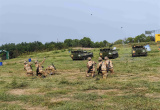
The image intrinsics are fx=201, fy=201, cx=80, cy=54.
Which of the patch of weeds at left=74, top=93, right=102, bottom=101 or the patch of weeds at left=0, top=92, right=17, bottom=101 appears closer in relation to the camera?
the patch of weeds at left=74, top=93, right=102, bottom=101

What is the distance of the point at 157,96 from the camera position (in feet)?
20.9

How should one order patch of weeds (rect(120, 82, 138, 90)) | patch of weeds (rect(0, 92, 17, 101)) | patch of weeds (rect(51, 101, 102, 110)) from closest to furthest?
1. patch of weeds (rect(51, 101, 102, 110))
2. patch of weeds (rect(0, 92, 17, 101))
3. patch of weeds (rect(120, 82, 138, 90))

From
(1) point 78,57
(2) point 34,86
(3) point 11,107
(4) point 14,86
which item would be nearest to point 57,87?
(2) point 34,86

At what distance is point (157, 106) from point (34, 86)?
5.39m

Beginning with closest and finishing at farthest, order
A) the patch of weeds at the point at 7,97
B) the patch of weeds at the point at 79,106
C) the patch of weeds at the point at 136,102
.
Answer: the patch of weeds at the point at 136,102
the patch of weeds at the point at 79,106
the patch of weeds at the point at 7,97

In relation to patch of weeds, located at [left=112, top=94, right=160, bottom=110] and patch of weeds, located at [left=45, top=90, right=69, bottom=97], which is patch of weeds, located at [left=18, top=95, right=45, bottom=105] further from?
patch of weeds, located at [left=112, top=94, right=160, bottom=110]

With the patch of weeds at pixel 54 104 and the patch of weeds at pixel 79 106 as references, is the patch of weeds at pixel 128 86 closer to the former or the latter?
the patch of weeds at pixel 79 106

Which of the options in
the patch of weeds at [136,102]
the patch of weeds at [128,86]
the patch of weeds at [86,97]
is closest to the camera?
the patch of weeds at [136,102]

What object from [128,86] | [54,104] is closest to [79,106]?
[54,104]

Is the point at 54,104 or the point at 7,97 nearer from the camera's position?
the point at 54,104

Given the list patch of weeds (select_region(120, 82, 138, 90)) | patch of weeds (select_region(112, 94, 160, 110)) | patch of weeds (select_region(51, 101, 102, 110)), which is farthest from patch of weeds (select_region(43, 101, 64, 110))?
patch of weeds (select_region(120, 82, 138, 90))

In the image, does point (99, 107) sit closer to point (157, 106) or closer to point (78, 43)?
point (157, 106)

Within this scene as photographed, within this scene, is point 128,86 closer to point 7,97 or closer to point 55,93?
point 55,93

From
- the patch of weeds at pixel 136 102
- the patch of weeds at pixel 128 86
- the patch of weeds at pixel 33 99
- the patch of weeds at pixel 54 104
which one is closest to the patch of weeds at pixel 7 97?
the patch of weeds at pixel 33 99
